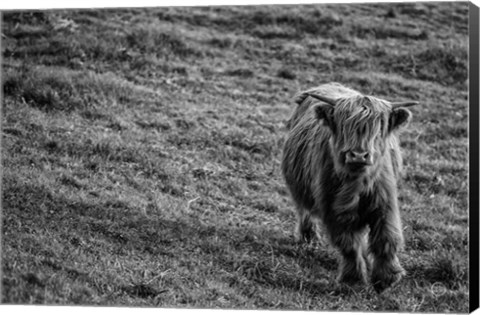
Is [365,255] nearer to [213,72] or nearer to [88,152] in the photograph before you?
[88,152]

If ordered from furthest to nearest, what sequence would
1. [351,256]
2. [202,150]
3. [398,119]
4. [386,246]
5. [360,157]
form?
[202,150] → [351,256] → [386,246] → [398,119] → [360,157]

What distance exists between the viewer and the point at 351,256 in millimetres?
6051

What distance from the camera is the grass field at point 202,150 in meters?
6.37

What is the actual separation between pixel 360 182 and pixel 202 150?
2.70 meters

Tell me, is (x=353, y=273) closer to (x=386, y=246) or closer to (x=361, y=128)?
(x=386, y=246)

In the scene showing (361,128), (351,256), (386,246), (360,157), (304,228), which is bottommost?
(304,228)

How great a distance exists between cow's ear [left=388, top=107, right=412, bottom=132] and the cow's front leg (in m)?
0.60

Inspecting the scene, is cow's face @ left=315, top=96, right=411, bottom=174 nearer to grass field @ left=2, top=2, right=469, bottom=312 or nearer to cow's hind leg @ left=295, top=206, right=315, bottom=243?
grass field @ left=2, top=2, right=469, bottom=312

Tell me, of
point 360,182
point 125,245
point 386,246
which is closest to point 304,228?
point 386,246

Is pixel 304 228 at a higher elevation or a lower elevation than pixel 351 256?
lower

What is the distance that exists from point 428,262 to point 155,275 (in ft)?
7.16

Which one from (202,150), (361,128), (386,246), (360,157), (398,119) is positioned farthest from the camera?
(202,150)

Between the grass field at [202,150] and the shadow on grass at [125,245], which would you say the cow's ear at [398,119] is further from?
the shadow on grass at [125,245]

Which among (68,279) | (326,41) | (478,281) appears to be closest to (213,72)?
(326,41)
